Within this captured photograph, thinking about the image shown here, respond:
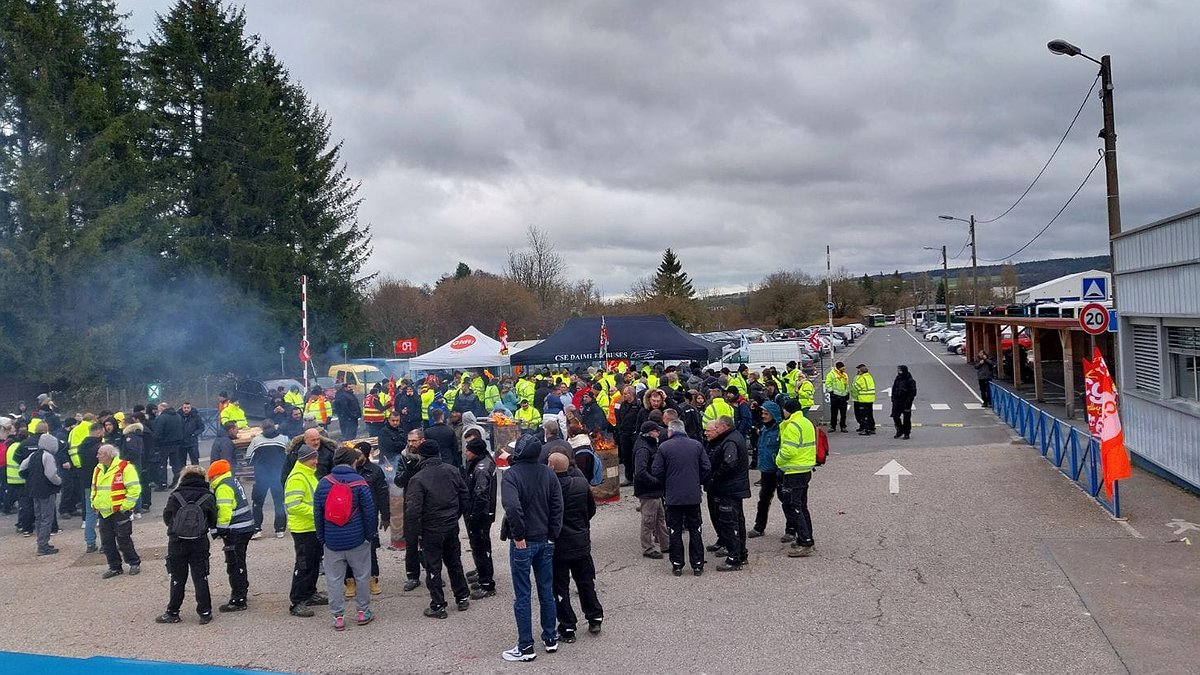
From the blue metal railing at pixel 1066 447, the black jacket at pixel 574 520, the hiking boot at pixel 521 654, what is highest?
the black jacket at pixel 574 520

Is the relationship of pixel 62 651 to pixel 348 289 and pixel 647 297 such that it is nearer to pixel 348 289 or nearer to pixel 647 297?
pixel 348 289

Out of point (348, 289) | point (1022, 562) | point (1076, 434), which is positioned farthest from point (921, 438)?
point (348, 289)

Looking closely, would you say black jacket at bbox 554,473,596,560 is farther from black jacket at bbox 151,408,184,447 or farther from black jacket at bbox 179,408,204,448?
black jacket at bbox 179,408,204,448

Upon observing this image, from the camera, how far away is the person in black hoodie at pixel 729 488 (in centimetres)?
891

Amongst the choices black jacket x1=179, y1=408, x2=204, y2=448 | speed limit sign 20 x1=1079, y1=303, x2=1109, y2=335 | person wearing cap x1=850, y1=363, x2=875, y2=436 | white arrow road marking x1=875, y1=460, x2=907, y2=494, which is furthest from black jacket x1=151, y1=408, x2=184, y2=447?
speed limit sign 20 x1=1079, y1=303, x2=1109, y2=335

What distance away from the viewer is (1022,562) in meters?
8.81

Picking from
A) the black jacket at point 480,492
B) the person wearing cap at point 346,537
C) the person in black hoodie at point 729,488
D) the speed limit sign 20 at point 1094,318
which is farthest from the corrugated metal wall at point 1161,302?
the person wearing cap at point 346,537

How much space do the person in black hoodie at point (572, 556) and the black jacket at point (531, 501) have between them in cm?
14

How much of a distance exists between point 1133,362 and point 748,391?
6.66m

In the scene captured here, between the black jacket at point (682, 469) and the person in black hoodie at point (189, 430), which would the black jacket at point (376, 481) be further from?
the person in black hoodie at point (189, 430)

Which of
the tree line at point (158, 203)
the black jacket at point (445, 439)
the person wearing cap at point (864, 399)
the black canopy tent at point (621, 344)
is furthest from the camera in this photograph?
the tree line at point (158, 203)

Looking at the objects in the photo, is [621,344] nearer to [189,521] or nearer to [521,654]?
[189,521]

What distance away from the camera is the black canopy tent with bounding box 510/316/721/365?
24.4 m

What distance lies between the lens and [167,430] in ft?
50.5
